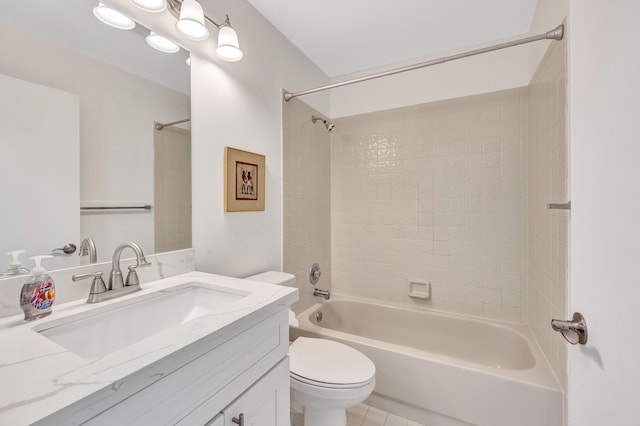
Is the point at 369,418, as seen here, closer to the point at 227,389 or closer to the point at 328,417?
the point at 328,417

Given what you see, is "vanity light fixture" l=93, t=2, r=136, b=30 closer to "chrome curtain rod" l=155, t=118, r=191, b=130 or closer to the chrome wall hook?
"chrome curtain rod" l=155, t=118, r=191, b=130

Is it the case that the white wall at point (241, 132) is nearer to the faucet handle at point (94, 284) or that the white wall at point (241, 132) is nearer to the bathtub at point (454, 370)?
the faucet handle at point (94, 284)

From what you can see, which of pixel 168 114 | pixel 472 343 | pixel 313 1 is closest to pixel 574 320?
pixel 168 114

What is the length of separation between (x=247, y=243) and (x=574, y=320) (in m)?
1.43

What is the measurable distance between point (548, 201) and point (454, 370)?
1040mm

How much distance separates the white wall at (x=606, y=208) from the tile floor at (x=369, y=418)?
47.2 inches

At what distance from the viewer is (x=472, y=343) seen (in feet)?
6.51

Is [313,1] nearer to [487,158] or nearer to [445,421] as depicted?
[487,158]

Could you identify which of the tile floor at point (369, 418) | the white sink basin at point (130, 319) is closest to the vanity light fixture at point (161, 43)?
the white sink basin at point (130, 319)

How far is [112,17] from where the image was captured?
1.00m

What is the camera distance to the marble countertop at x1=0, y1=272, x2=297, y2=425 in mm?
407

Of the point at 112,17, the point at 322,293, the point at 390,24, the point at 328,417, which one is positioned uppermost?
the point at 390,24

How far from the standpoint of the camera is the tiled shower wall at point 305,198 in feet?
6.42

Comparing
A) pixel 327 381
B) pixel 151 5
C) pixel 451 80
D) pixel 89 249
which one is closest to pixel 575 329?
pixel 327 381
